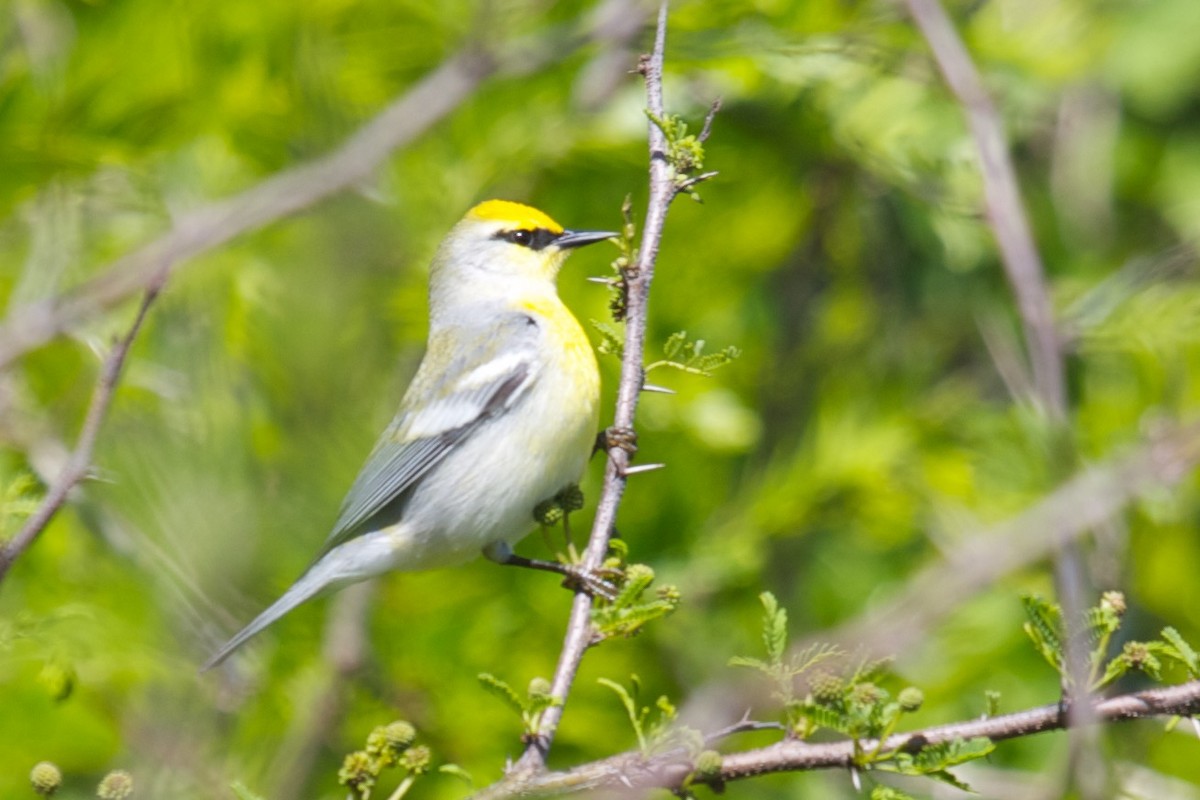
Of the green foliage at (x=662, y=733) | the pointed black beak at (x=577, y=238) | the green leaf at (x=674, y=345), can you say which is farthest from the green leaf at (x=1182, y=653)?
the pointed black beak at (x=577, y=238)

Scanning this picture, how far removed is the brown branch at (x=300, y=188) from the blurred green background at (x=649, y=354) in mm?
72

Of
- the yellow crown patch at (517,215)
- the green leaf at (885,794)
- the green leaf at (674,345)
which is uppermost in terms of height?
the green leaf at (674,345)

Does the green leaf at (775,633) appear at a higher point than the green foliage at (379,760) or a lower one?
higher

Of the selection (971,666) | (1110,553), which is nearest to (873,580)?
(971,666)

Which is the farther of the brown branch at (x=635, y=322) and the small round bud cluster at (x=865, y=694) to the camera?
the brown branch at (x=635, y=322)

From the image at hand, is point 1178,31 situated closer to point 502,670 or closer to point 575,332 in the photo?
point 575,332

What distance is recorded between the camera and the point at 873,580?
4.16 meters

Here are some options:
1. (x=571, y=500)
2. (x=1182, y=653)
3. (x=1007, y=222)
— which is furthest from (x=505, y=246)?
(x=1182, y=653)

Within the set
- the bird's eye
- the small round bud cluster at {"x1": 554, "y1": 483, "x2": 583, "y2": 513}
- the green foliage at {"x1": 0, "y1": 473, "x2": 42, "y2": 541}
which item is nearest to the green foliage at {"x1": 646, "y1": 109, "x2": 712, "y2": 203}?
the small round bud cluster at {"x1": 554, "y1": 483, "x2": 583, "y2": 513}

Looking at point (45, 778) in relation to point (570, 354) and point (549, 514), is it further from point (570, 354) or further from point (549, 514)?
point (570, 354)

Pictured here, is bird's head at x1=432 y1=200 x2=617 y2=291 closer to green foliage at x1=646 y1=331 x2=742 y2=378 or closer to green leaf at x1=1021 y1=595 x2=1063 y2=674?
green foliage at x1=646 y1=331 x2=742 y2=378

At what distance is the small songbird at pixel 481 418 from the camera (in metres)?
3.09

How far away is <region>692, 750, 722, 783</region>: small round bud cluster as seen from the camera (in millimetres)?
1763

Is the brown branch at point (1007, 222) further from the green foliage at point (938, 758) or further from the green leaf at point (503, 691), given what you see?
the green leaf at point (503, 691)
